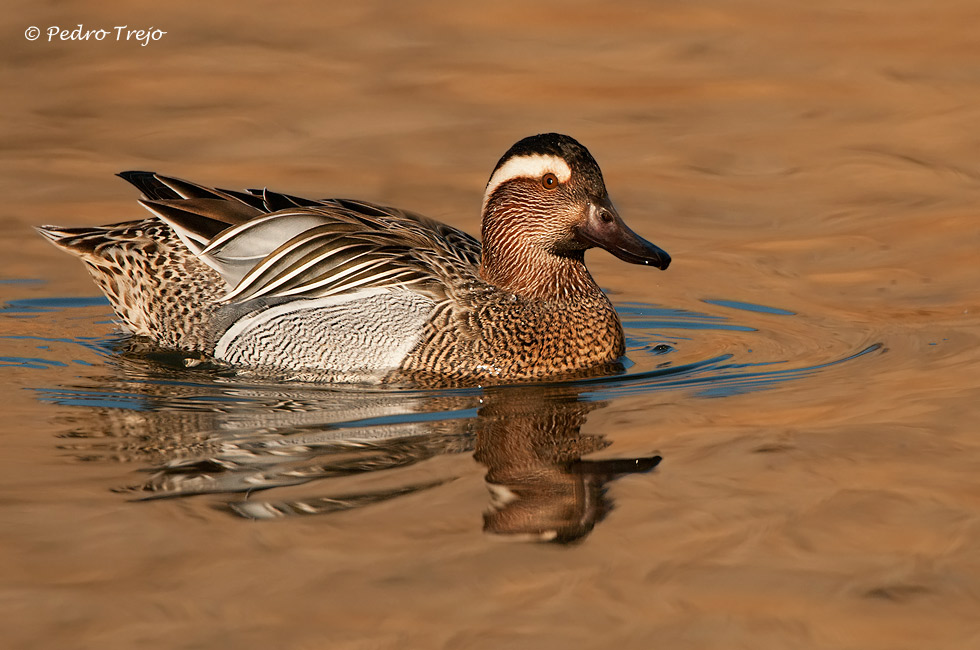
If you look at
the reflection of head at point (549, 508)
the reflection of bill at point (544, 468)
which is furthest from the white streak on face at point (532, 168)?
the reflection of head at point (549, 508)

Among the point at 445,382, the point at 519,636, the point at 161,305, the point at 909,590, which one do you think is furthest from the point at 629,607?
the point at 161,305

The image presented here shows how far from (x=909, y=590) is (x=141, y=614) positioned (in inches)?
107

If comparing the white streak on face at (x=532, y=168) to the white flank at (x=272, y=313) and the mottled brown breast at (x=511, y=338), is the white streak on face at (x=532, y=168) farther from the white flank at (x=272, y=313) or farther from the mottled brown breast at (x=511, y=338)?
the white flank at (x=272, y=313)

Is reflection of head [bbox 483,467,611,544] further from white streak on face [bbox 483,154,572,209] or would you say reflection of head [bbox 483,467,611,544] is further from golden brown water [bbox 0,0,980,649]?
white streak on face [bbox 483,154,572,209]

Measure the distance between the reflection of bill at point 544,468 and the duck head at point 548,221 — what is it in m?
1.01

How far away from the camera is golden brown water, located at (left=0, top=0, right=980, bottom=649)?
5328 mm

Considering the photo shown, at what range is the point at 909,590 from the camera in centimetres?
541

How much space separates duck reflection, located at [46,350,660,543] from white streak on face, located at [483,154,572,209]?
118 centimetres

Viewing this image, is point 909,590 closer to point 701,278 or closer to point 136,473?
point 136,473

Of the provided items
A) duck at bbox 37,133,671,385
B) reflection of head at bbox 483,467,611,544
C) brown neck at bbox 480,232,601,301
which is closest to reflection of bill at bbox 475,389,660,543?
reflection of head at bbox 483,467,611,544

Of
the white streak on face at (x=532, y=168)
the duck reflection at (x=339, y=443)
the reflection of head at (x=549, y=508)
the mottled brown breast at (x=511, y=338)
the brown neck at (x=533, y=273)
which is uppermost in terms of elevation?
the white streak on face at (x=532, y=168)

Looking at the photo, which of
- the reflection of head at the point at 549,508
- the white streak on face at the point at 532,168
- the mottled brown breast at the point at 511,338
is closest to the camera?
the reflection of head at the point at 549,508

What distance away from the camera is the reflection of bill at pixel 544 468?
19.6 ft

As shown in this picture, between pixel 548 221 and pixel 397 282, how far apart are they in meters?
0.91
